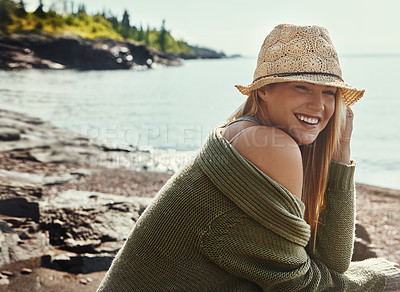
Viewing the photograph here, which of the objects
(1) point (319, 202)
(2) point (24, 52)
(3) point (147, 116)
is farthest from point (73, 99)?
(2) point (24, 52)

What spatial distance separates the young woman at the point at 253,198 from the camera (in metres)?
1.83

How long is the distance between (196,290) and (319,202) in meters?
0.87

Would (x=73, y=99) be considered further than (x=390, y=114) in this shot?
Yes

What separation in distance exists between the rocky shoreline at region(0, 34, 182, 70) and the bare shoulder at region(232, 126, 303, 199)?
45.1 m

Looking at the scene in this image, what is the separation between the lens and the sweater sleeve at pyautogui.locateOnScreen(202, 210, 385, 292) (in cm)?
183

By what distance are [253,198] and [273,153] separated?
0.21 meters

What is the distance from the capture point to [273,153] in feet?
Answer: 6.09

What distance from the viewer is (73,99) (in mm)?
22750

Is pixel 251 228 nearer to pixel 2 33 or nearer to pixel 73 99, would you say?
pixel 73 99

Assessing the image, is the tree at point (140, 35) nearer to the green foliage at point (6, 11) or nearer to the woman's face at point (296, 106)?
the green foliage at point (6, 11)

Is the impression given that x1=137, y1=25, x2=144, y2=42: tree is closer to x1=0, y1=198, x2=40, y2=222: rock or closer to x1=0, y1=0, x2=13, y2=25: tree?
x1=0, y1=0, x2=13, y2=25: tree

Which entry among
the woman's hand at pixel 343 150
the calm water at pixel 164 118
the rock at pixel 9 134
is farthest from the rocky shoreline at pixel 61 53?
the woman's hand at pixel 343 150

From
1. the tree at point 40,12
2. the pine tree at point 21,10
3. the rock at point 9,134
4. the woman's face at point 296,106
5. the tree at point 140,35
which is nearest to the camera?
the woman's face at point 296,106

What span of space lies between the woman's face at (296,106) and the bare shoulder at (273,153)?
15 cm
